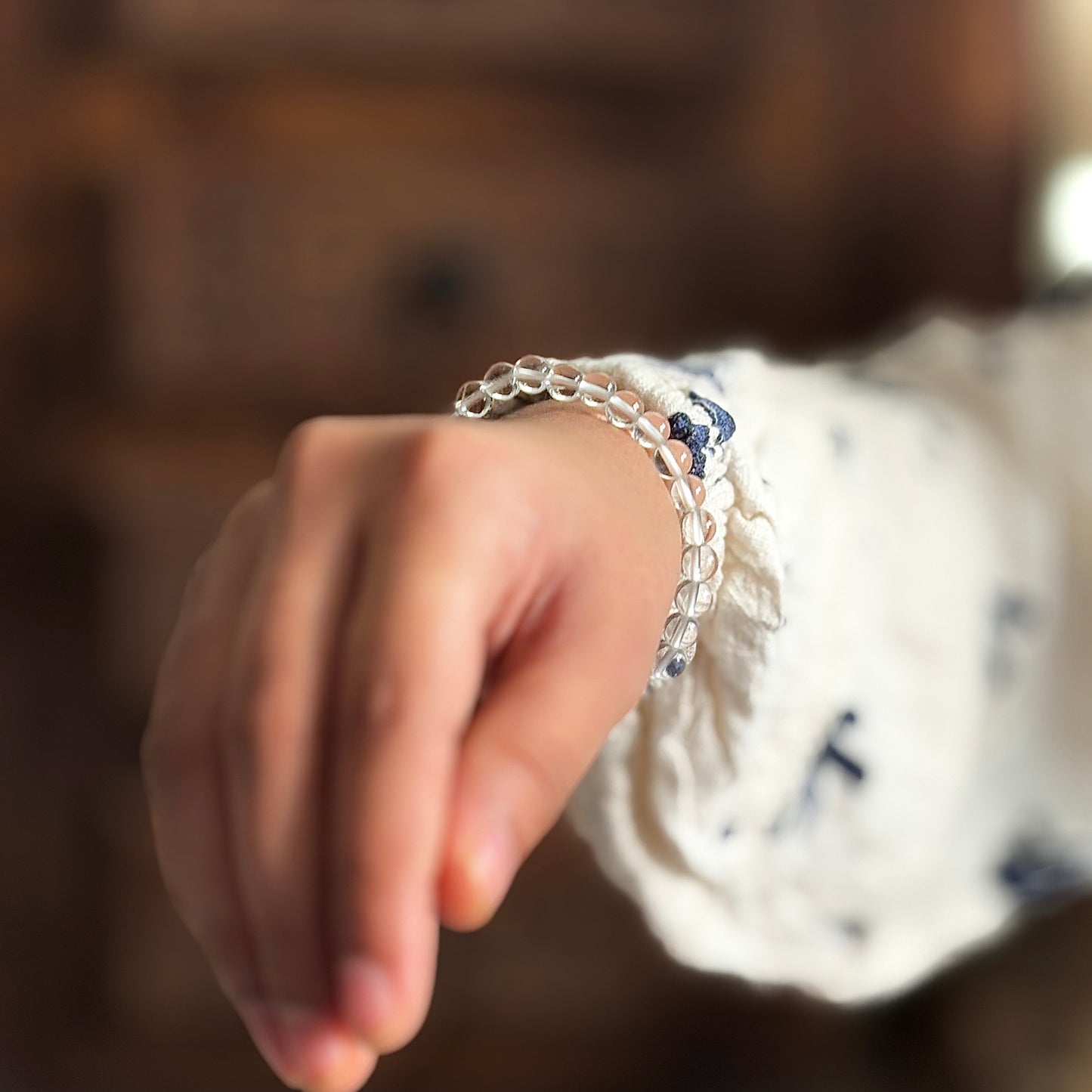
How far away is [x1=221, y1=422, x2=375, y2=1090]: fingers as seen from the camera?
0.61 ft

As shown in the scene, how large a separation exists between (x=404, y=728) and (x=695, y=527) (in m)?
0.10

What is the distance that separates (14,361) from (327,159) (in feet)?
0.73

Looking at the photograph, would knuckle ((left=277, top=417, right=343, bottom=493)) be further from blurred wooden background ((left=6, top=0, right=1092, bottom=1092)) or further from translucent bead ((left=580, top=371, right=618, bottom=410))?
blurred wooden background ((left=6, top=0, right=1092, bottom=1092))

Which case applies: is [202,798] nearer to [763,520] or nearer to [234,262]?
[763,520]

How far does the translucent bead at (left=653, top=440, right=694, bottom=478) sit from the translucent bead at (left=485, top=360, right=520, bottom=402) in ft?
0.12

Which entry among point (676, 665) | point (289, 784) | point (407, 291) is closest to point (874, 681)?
point (676, 665)

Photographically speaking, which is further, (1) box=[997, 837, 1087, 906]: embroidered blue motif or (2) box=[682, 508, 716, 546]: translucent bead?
(1) box=[997, 837, 1087, 906]: embroidered blue motif

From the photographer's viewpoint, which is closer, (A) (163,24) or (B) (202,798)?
(B) (202,798)

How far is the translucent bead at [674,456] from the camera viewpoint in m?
0.26

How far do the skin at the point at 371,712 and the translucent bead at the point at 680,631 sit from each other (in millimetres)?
33

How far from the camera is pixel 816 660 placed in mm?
333

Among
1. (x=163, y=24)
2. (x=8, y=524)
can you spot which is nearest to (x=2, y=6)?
(x=163, y=24)

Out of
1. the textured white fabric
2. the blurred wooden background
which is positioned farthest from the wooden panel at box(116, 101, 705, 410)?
the textured white fabric

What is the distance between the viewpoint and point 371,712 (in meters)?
0.19
